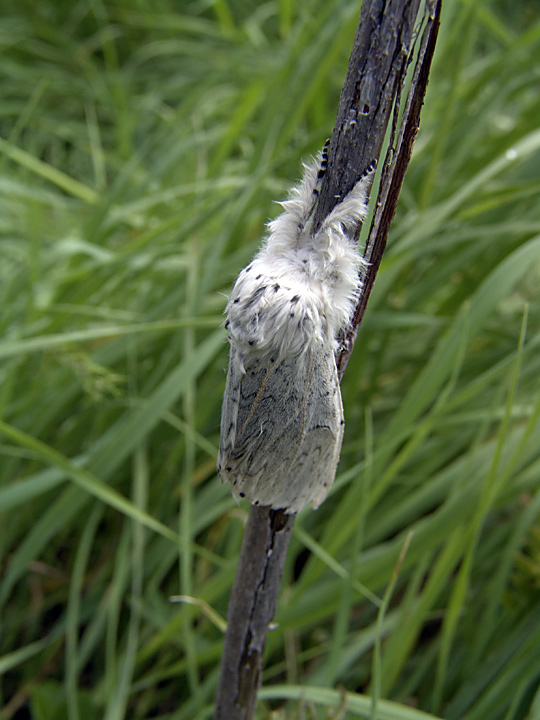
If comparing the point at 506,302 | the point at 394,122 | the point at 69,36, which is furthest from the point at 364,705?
the point at 69,36

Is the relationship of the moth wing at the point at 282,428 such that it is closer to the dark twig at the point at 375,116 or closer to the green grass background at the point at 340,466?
the dark twig at the point at 375,116

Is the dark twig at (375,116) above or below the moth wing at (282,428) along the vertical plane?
above

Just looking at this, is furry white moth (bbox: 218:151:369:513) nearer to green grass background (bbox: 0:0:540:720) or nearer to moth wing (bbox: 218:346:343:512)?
moth wing (bbox: 218:346:343:512)

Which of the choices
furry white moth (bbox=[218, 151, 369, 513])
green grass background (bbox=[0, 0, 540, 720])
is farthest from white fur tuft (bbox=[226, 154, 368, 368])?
green grass background (bbox=[0, 0, 540, 720])

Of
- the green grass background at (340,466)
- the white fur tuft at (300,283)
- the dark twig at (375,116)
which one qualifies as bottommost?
the green grass background at (340,466)

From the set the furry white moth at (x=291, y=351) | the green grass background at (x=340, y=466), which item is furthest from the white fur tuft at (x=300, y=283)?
the green grass background at (x=340, y=466)
